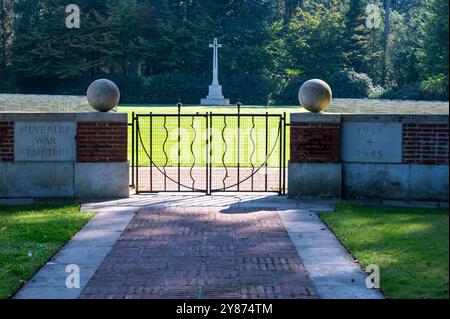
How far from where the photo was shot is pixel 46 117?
38.9 feet

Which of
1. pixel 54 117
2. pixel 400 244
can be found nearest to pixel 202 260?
pixel 400 244

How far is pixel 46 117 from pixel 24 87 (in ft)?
159

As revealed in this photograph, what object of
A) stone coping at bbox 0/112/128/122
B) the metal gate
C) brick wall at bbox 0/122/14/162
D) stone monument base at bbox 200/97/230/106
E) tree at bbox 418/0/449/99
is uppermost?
tree at bbox 418/0/449/99

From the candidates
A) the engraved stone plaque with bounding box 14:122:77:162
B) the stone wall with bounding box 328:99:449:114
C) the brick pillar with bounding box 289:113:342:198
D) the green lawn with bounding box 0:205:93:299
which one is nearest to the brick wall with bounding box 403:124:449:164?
the stone wall with bounding box 328:99:449:114

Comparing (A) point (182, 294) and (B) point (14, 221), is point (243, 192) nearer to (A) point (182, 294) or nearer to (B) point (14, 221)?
(B) point (14, 221)

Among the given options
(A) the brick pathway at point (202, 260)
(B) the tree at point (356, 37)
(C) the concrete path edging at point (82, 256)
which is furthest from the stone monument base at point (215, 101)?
A: (A) the brick pathway at point (202, 260)

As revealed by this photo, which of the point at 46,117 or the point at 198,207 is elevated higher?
the point at 46,117

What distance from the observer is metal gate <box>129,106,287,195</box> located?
12.9 metres

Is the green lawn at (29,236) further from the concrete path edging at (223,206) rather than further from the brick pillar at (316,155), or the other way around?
the brick pillar at (316,155)

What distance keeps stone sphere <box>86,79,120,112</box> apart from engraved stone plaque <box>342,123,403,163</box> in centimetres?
366

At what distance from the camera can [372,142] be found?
11.8 m

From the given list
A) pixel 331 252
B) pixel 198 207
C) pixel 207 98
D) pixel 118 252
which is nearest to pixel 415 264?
pixel 331 252

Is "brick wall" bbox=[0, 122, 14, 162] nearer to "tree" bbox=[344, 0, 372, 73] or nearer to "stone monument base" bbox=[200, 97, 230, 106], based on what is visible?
"stone monument base" bbox=[200, 97, 230, 106]
